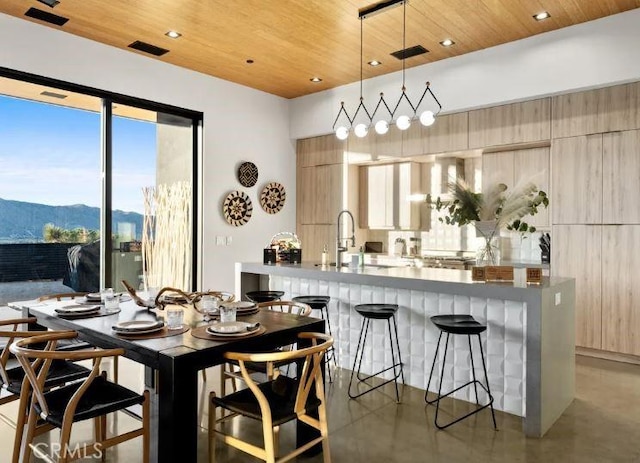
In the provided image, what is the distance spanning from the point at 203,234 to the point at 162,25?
8.21 feet

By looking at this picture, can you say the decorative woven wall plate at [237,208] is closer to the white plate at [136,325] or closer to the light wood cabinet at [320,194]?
the light wood cabinet at [320,194]

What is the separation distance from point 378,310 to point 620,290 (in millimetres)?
2634

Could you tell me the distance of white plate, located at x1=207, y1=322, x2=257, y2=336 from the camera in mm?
2365

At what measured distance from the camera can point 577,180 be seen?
4.80 meters

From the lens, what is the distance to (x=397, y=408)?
3.39m

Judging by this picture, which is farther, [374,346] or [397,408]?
[374,346]

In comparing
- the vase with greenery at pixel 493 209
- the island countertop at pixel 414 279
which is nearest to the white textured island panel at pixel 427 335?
the island countertop at pixel 414 279

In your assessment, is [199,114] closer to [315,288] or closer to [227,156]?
[227,156]

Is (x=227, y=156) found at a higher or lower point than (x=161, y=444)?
higher

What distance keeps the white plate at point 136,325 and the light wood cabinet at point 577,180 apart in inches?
165

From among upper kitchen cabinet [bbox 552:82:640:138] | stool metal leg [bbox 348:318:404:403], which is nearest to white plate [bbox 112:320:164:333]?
stool metal leg [bbox 348:318:404:403]

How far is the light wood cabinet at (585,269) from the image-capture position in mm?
4703

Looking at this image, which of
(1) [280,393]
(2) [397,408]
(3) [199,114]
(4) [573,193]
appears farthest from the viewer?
(3) [199,114]

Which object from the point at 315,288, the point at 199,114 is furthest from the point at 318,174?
the point at 315,288
